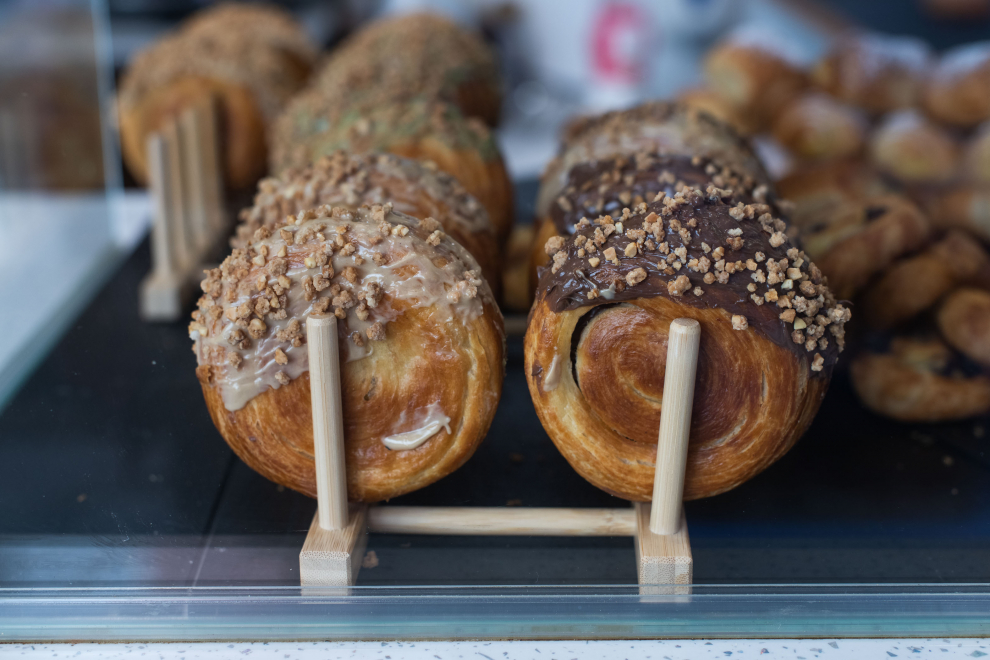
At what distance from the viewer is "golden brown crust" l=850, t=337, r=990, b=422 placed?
1247 millimetres

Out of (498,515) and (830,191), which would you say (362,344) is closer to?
(498,515)

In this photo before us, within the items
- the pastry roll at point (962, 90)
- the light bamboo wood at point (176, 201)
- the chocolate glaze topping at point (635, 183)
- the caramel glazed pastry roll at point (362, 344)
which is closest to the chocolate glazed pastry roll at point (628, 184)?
the chocolate glaze topping at point (635, 183)

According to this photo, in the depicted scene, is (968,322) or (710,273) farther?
(968,322)

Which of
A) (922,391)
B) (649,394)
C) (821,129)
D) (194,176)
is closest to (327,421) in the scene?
(649,394)

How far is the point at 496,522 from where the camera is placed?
0.97 metres

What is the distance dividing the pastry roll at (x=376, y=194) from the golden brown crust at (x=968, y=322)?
0.71 metres

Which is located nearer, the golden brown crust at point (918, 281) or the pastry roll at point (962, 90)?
the golden brown crust at point (918, 281)

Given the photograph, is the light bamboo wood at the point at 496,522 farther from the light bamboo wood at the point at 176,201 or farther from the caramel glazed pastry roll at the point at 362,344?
the light bamboo wood at the point at 176,201

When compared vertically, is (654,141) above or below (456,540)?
above

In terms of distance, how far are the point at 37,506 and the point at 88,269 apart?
1.02 m

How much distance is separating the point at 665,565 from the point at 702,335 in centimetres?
26

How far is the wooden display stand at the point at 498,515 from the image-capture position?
823mm

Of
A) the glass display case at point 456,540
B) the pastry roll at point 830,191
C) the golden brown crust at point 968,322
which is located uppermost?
the pastry roll at point 830,191

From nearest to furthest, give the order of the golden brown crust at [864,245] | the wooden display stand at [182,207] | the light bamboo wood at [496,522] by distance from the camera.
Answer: the light bamboo wood at [496,522] → the golden brown crust at [864,245] → the wooden display stand at [182,207]
